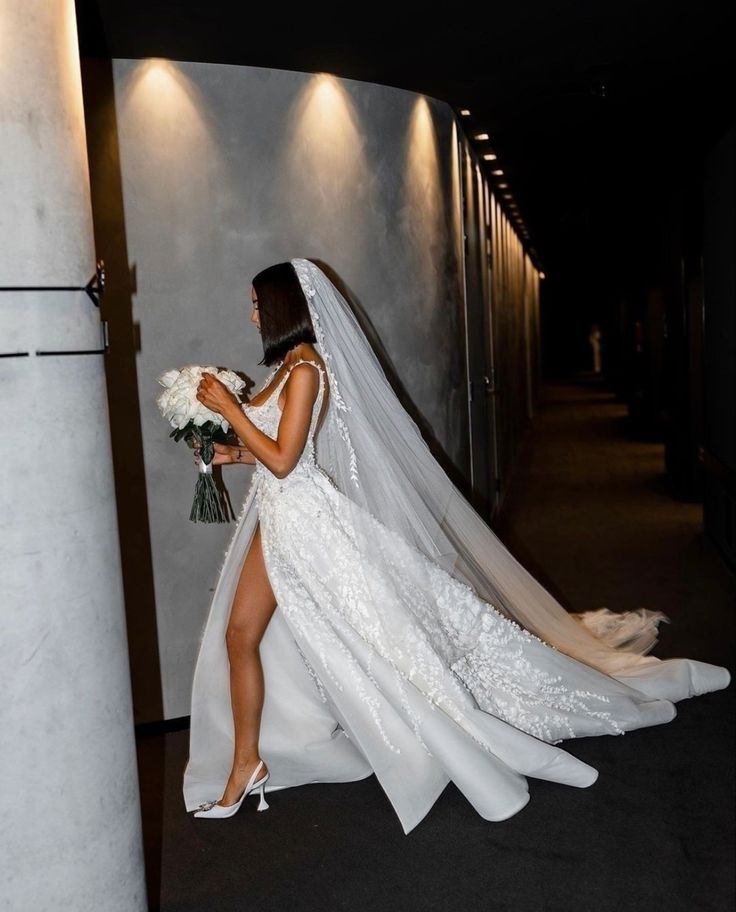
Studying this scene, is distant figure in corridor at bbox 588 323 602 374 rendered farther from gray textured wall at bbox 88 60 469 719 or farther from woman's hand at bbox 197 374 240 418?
woman's hand at bbox 197 374 240 418

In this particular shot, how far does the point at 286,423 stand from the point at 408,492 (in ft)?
1.97

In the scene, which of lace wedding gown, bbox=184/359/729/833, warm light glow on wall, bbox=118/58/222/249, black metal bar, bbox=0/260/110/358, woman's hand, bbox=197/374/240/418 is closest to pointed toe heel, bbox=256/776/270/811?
lace wedding gown, bbox=184/359/729/833

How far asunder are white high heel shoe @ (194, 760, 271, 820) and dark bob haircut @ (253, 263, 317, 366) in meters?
1.44

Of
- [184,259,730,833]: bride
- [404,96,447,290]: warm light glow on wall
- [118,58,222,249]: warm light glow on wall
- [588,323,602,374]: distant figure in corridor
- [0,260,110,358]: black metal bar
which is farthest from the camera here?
[588,323,602,374]: distant figure in corridor

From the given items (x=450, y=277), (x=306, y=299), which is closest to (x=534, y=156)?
(x=450, y=277)

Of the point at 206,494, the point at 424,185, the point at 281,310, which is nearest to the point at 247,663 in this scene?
the point at 206,494

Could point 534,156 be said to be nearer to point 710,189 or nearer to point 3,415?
point 710,189

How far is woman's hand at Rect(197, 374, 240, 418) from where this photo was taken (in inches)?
130

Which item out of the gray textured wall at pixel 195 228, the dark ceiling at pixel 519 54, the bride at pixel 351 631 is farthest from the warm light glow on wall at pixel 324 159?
the bride at pixel 351 631

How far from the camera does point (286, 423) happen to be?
11.1 ft

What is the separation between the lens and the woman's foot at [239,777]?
11.5 feet

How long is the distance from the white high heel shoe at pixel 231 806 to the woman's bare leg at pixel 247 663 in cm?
2

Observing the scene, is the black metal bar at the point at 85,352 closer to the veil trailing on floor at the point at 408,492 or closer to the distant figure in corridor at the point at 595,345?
the veil trailing on floor at the point at 408,492

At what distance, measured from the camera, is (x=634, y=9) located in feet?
14.0
